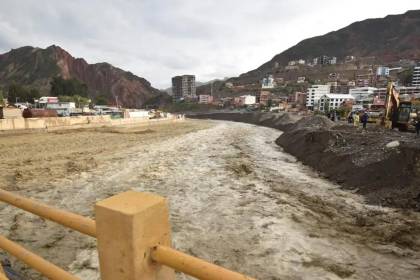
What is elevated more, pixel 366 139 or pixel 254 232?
pixel 366 139

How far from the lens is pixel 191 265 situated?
1612 millimetres

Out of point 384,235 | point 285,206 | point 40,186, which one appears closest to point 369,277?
point 384,235

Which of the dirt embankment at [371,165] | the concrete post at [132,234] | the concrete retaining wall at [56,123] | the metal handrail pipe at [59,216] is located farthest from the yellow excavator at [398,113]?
the concrete retaining wall at [56,123]

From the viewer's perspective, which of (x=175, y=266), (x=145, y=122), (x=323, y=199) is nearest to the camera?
(x=175, y=266)

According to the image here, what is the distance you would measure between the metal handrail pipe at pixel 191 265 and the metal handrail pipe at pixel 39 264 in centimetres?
70

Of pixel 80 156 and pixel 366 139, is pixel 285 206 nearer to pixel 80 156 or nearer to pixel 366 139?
pixel 366 139

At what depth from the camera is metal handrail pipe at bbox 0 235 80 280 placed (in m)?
2.12

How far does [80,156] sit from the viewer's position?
2189 cm

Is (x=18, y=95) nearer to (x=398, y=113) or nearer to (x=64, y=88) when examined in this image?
(x=64, y=88)

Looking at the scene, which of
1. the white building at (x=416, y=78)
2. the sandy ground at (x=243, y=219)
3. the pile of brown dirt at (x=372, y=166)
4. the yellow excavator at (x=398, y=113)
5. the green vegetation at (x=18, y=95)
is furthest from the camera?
the white building at (x=416, y=78)

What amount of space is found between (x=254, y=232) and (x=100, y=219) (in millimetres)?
7413

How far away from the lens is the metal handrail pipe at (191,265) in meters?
1.51

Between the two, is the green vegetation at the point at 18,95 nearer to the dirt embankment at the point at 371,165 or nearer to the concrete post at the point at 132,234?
the dirt embankment at the point at 371,165

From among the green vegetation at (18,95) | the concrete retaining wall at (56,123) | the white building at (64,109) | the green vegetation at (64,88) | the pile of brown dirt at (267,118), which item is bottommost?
the pile of brown dirt at (267,118)
